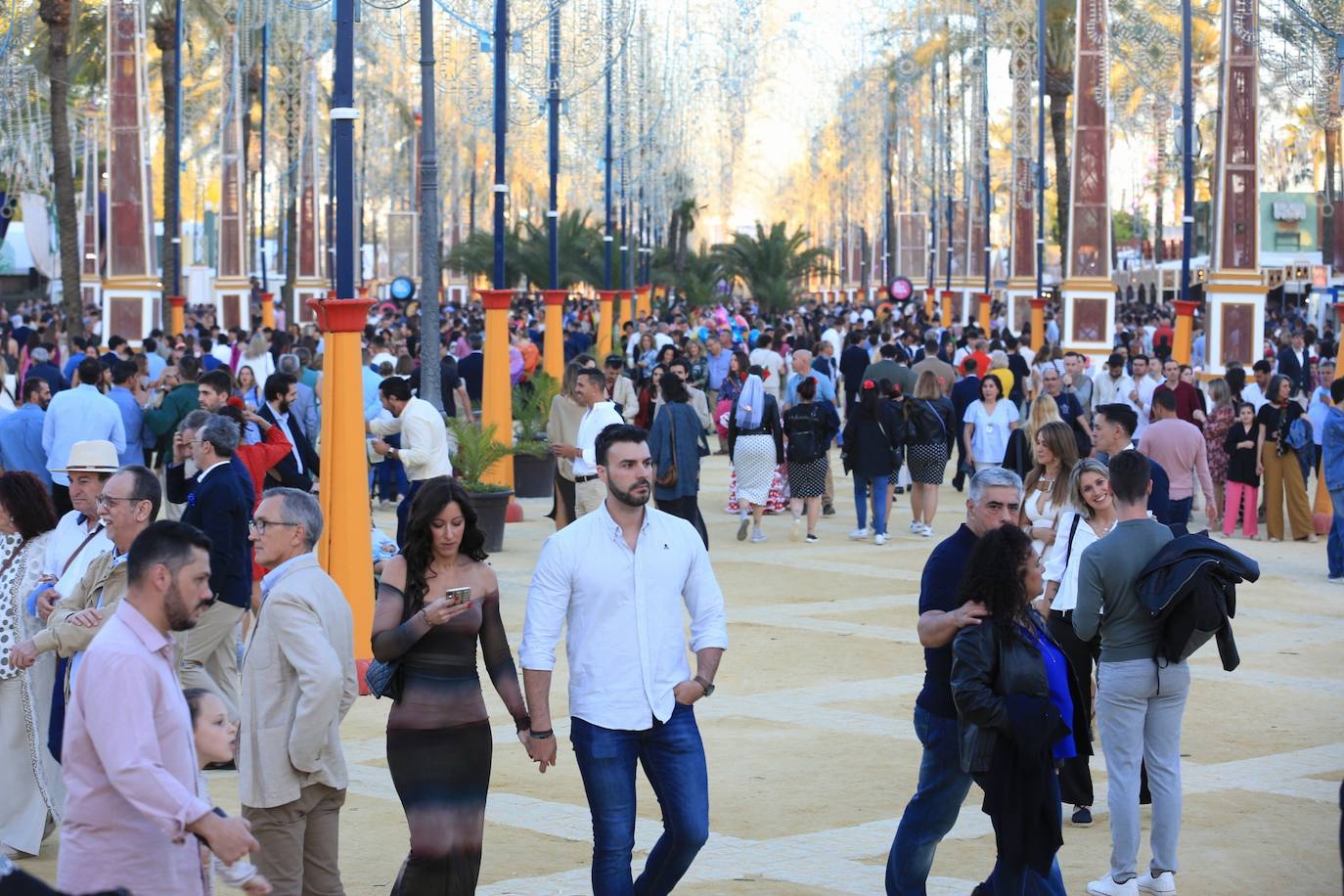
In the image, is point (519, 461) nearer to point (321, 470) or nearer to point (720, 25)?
point (321, 470)

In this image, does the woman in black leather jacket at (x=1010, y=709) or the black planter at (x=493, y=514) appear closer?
the woman in black leather jacket at (x=1010, y=709)

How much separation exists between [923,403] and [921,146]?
44.4 m

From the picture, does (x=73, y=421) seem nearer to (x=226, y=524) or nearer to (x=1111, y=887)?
(x=226, y=524)

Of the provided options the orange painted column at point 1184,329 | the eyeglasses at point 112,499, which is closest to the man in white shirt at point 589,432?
the eyeglasses at point 112,499

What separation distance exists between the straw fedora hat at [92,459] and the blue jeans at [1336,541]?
11.2m

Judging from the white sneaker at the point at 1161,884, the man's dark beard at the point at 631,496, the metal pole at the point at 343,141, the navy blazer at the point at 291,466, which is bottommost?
the white sneaker at the point at 1161,884

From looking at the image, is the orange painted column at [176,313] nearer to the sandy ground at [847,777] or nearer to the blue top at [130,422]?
the blue top at [130,422]

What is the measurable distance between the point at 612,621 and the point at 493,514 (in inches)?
427

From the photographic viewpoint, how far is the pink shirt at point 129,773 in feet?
16.2

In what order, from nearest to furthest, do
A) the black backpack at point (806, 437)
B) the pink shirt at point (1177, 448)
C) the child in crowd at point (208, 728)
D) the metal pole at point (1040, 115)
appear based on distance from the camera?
the child in crowd at point (208, 728)
the pink shirt at point (1177, 448)
the black backpack at point (806, 437)
the metal pole at point (1040, 115)

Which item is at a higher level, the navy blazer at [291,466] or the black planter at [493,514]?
the navy blazer at [291,466]

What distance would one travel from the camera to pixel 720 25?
4750 cm

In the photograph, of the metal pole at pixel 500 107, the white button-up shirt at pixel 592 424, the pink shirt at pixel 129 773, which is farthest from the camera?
the metal pole at pixel 500 107

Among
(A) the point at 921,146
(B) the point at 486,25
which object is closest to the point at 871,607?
(B) the point at 486,25
